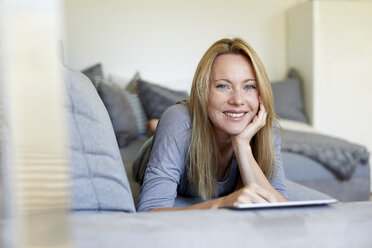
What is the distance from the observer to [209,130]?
1614 millimetres

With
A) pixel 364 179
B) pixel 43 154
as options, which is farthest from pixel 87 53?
pixel 43 154

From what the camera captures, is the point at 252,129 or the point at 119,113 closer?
the point at 252,129

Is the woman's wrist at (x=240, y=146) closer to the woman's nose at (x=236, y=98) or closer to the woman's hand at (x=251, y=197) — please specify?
the woman's nose at (x=236, y=98)

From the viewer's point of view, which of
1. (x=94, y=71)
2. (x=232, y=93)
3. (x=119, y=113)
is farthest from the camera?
(x=94, y=71)

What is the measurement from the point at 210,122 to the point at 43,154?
116 centimetres

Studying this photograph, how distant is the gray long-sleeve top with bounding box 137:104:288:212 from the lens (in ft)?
4.60

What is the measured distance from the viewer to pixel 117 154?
1.04 meters

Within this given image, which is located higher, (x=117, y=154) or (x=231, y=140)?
(x=117, y=154)

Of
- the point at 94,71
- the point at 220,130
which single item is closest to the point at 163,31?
the point at 94,71

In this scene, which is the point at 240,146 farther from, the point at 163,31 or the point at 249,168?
the point at 163,31

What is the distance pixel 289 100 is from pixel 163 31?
4.07 feet

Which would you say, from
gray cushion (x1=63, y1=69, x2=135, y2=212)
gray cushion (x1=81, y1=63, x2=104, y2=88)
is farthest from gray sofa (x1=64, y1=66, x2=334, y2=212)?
gray cushion (x1=81, y1=63, x2=104, y2=88)

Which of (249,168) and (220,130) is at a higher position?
(220,130)

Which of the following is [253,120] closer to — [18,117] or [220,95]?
[220,95]
